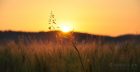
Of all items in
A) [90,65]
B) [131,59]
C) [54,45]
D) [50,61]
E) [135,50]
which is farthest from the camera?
[54,45]

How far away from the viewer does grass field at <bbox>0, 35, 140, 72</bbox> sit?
403 centimetres

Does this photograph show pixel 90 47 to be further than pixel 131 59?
Yes

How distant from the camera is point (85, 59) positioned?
4.06 metres

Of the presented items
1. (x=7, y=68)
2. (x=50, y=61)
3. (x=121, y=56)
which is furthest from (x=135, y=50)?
(x=7, y=68)

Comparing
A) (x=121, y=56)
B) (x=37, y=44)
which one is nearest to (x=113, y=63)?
(x=121, y=56)

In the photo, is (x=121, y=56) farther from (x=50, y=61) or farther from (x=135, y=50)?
(x=50, y=61)

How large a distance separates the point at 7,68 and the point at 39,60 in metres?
0.34

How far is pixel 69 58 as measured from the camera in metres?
4.40

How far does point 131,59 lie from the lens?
402 cm

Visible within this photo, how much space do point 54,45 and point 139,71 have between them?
4.45 feet

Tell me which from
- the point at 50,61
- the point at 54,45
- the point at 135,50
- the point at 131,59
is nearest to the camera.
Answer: the point at 131,59

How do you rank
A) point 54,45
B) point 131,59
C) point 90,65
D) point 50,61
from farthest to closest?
1. point 54,45
2. point 50,61
3. point 131,59
4. point 90,65

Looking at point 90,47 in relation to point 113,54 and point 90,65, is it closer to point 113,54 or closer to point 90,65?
point 113,54

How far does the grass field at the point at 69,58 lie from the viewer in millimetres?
4027
